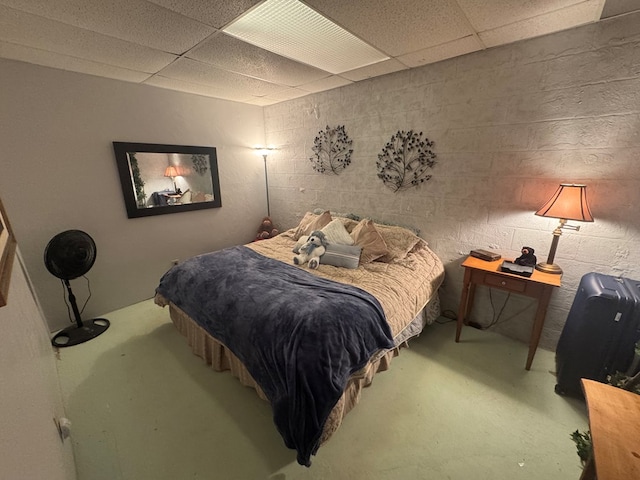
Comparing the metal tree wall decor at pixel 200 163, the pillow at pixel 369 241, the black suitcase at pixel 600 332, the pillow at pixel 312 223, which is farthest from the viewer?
the metal tree wall decor at pixel 200 163

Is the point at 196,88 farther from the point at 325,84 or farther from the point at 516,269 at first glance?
the point at 516,269

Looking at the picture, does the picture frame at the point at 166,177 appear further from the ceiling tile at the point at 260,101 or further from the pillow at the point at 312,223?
the pillow at the point at 312,223

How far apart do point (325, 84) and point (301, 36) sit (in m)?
1.12

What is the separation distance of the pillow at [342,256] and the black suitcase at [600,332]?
1.54 metres

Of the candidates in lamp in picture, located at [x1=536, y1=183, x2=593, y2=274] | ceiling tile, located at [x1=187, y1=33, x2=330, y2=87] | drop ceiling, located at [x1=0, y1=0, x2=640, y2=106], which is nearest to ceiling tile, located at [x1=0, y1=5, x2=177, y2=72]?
drop ceiling, located at [x1=0, y1=0, x2=640, y2=106]

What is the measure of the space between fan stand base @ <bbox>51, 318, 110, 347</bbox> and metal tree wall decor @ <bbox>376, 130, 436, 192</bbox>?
10.7ft

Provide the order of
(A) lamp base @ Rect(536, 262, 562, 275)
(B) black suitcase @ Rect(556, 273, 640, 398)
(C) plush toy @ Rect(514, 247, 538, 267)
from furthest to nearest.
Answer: (C) plush toy @ Rect(514, 247, 538, 267), (A) lamp base @ Rect(536, 262, 562, 275), (B) black suitcase @ Rect(556, 273, 640, 398)

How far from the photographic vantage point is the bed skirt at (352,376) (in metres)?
1.50

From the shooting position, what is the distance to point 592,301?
5.24ft

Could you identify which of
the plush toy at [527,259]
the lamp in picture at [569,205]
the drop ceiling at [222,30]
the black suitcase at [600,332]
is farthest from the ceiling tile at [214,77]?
Result: the black suitcase at [600,332]

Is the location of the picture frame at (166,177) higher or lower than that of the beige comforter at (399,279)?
higher

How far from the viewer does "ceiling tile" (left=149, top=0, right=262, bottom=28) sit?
4.75 feet

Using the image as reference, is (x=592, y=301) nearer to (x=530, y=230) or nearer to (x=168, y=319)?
(x=530, y=230)

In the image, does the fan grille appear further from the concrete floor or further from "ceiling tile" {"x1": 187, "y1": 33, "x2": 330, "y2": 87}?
"ceiling tile" {"x1": 187, "y1": 33, "x2": 330, "y2": 87}
